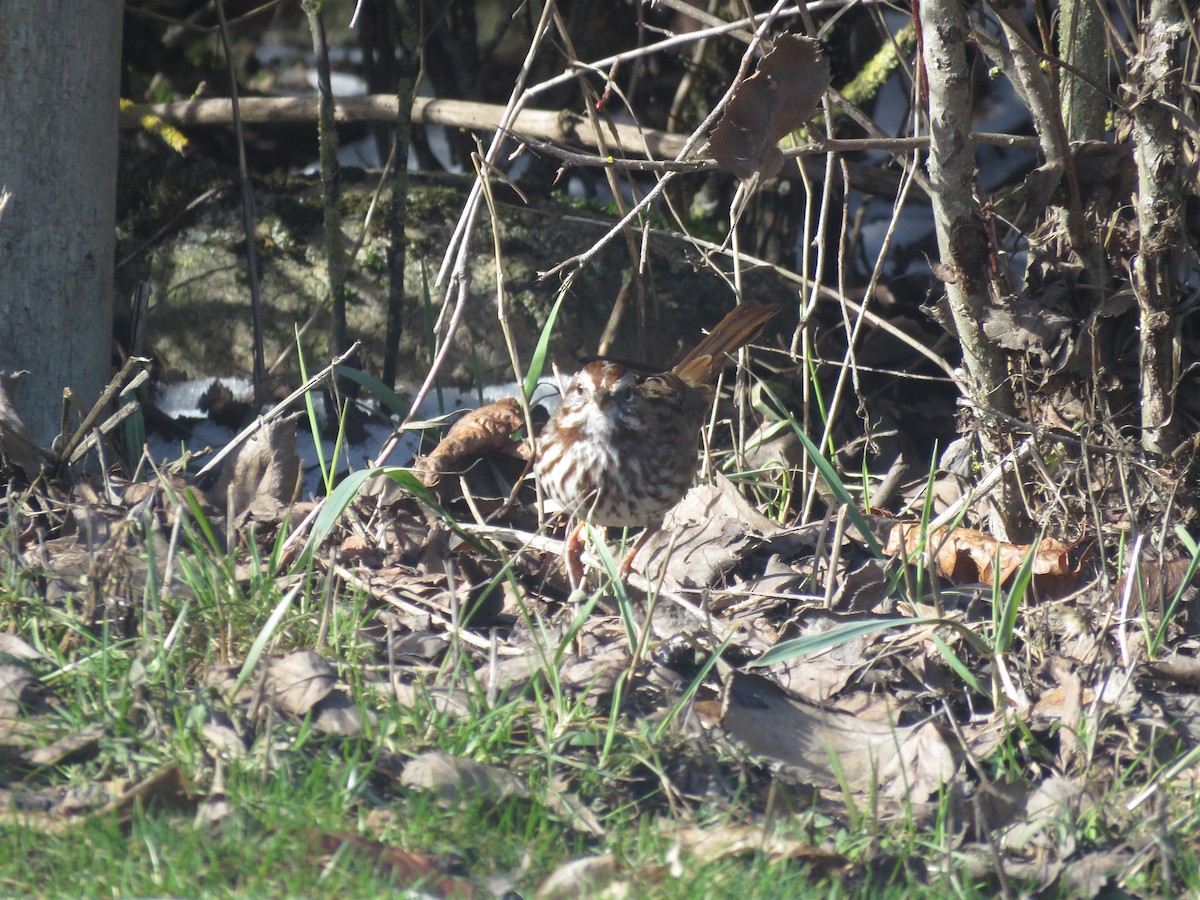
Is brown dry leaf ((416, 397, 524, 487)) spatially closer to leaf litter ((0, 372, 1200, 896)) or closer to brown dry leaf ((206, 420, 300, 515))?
leaf litter ((0, 372, 1200, 896))

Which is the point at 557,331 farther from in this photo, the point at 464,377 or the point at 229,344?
the point at 229,344

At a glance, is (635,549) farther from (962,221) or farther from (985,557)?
(962,221)

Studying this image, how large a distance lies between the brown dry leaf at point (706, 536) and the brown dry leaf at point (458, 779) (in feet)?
3.34

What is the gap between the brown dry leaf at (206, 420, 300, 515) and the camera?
3.57m

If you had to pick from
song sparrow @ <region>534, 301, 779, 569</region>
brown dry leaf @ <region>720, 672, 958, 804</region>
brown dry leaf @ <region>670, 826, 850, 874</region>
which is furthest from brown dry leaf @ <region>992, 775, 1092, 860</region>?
song sparrow @ <region>534, 301, 779, 569</region>

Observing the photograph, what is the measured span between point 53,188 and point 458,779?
2325 mm

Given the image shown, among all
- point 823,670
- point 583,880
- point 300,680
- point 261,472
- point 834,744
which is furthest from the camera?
point 261,472

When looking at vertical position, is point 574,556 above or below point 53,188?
below

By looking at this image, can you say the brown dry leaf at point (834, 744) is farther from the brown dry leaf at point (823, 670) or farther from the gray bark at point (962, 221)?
the gray bark at point (962, 221)

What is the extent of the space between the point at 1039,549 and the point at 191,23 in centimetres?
378

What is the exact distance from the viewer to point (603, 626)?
3186mm

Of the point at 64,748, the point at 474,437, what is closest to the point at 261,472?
the point at 474,437

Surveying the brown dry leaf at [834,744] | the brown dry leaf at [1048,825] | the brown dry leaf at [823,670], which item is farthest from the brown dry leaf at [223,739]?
the brown dry leaf at [1048,825]

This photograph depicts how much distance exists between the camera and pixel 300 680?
2561 mm
